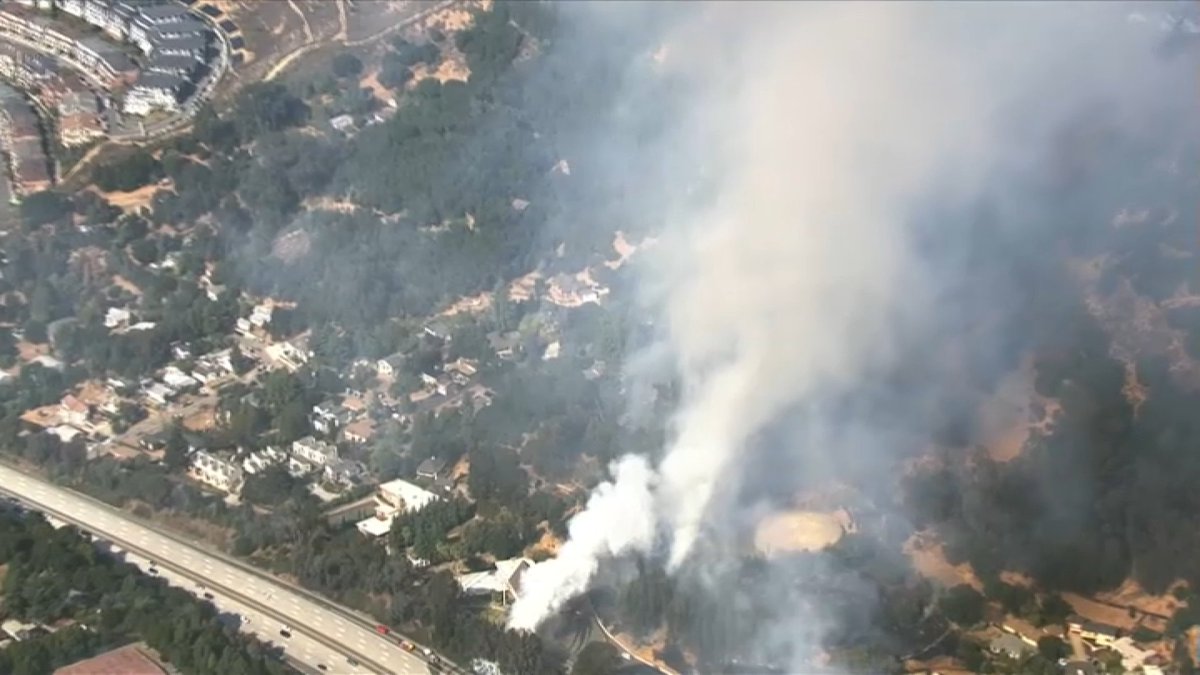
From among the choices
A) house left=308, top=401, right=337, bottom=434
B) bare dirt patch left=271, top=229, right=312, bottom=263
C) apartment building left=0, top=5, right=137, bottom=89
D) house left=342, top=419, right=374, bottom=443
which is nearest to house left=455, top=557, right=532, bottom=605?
house left=342, top=419, right=374, bottom=443

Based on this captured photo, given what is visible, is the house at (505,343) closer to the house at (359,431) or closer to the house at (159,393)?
the house at (359,431)

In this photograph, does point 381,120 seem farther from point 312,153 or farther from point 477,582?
point 477,582

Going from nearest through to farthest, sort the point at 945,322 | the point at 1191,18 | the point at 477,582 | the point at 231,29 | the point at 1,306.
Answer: the point at 477,582 → the point at 945,322 → the point at 1,306 → the point at 1191,18 → the point at 231,29

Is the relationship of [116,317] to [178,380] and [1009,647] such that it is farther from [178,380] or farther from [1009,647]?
[1009,647]

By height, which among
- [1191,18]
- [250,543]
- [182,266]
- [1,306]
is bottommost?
[250,543]

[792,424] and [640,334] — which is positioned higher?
[640,334]

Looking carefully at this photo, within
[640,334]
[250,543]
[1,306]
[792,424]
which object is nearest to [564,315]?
[640,334]

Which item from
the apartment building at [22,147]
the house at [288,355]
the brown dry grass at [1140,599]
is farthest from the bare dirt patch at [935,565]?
the apartment building at [22,147]

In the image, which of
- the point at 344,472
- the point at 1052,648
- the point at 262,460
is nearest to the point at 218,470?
the point at 262,460
